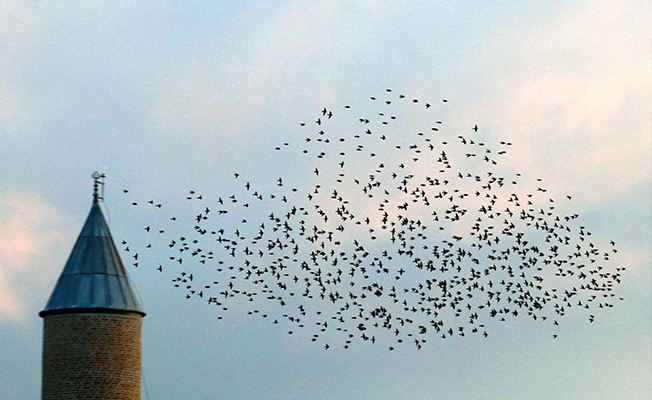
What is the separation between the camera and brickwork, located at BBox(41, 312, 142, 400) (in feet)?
175

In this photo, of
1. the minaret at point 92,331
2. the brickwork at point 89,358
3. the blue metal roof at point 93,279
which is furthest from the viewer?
the blue metal roof at point 93,279

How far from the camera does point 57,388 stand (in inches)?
2095

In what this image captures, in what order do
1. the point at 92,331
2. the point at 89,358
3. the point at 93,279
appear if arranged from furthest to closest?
the point at 93,279
the point at 92,331
the point at 89,358

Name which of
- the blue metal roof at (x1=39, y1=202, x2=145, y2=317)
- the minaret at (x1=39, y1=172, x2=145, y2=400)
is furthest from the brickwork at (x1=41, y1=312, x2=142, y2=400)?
the blue metal roof at (x1=39, y1=202, x2=145, y2=317)

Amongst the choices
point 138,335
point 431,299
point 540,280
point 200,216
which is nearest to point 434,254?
point 431,299

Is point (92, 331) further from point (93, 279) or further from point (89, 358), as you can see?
point (93, 279)

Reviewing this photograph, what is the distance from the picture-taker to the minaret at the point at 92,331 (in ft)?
175

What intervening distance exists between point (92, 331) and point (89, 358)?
52.2 inches

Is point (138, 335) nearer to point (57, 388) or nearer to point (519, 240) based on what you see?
point (57, 388)

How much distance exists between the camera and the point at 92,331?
178 feet

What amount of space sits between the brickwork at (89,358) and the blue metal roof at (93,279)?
54cm

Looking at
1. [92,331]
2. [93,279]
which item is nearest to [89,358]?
[92,331]

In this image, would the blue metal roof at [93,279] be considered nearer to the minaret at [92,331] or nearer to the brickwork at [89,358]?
the minaret at [92,331]

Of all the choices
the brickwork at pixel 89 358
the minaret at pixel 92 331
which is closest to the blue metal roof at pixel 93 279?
the minaret at pixel 92 331
